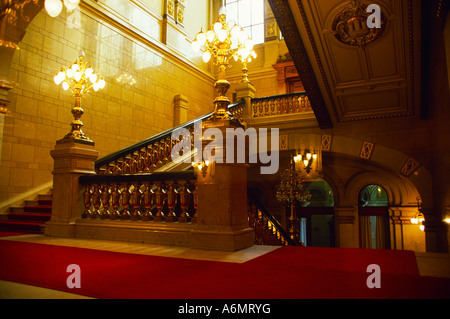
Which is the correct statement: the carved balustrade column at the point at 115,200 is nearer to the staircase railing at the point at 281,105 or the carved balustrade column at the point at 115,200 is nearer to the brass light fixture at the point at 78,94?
the brass light fixture at the point at 78,94

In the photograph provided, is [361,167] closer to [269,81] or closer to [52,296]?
[269,81]

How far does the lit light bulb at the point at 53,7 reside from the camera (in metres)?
8.47

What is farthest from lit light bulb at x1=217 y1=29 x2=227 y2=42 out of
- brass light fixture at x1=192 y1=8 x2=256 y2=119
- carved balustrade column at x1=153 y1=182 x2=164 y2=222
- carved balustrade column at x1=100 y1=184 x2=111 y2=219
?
carved balustrade column at x1=100 y1=184 x2=111 y2=219

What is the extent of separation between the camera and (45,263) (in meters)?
2.98

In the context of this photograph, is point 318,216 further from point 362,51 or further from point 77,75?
point 77,75

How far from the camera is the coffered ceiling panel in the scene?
6008 mm

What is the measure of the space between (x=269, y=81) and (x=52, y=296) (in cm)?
1403

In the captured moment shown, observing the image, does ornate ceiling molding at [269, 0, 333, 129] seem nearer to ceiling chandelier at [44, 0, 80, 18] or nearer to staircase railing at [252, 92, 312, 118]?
staircase railing at [252, 92, 312, 118]

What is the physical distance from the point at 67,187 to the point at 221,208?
2.65 meters

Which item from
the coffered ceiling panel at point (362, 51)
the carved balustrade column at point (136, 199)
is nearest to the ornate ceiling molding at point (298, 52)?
the coffered ceiling panel at point (362, 51)

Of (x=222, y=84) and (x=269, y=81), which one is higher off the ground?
(x=269, y=81)

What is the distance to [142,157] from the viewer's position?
23.1 ft
